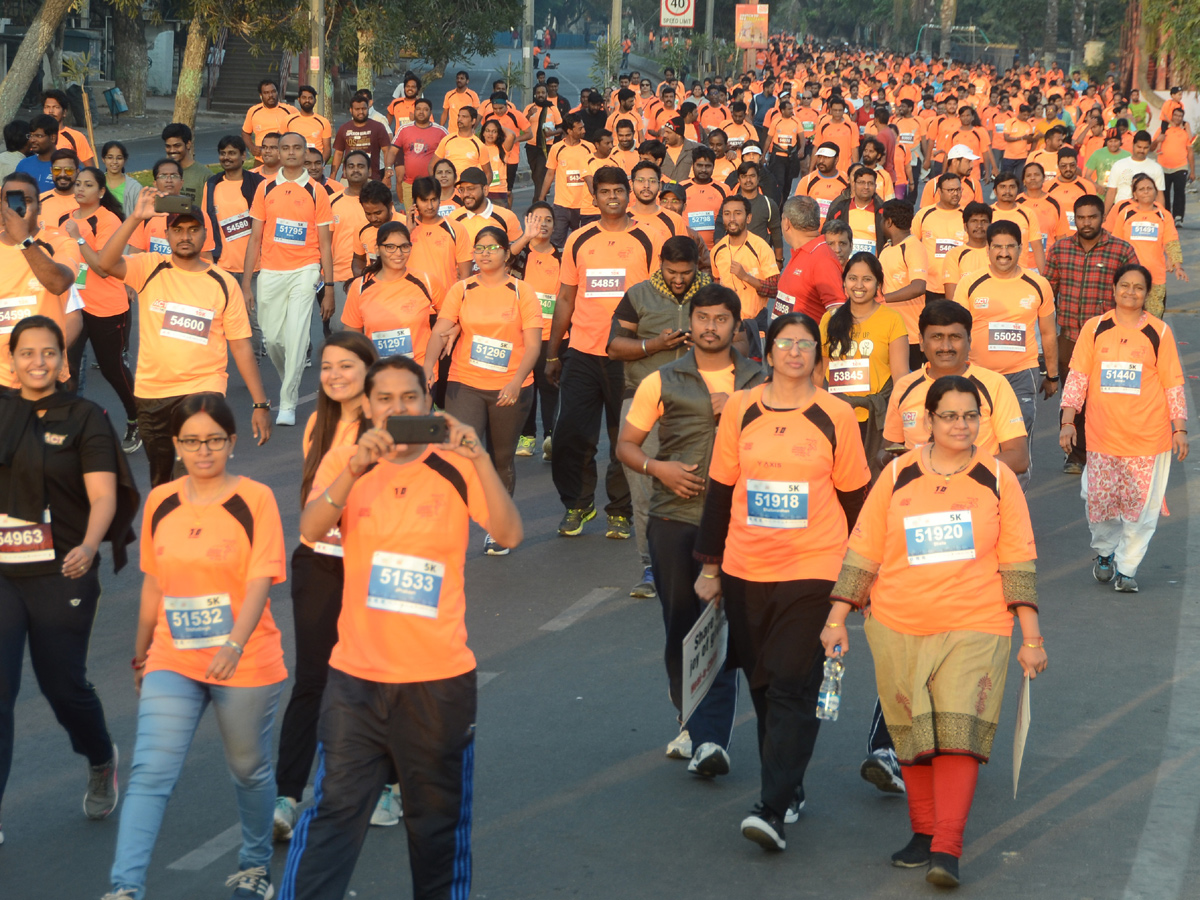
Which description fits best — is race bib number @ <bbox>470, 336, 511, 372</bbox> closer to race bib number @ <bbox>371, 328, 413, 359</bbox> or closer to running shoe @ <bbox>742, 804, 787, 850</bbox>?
race bib number @ <bbox>371, 328, 413, 359</bbox>

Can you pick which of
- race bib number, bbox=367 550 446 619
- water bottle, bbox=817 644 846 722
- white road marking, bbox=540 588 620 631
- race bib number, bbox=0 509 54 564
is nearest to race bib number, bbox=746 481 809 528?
water bottle, bbox=817 644 846 722

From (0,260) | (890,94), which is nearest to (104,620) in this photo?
(0,260)

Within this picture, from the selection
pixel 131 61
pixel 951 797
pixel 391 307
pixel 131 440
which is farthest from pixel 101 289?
pixel 131 61

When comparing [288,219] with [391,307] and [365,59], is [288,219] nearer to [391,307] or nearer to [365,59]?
[391,307]

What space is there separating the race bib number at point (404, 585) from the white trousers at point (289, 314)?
320 inches

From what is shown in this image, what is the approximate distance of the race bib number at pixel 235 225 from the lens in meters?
13.0

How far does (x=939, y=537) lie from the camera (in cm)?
566

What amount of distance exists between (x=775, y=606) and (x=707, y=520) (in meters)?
0.44

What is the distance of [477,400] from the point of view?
9500 millimetres

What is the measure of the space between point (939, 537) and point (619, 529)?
4.77 meters

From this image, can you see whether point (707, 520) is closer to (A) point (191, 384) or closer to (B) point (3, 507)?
(B) point (3, 507)

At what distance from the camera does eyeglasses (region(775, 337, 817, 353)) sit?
5957 millimetres

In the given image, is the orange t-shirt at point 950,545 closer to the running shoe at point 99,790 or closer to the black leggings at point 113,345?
the running shoe at point 99,790

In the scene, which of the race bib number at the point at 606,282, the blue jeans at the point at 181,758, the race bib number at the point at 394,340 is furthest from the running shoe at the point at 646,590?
the blue jeans at the point at 181,758
